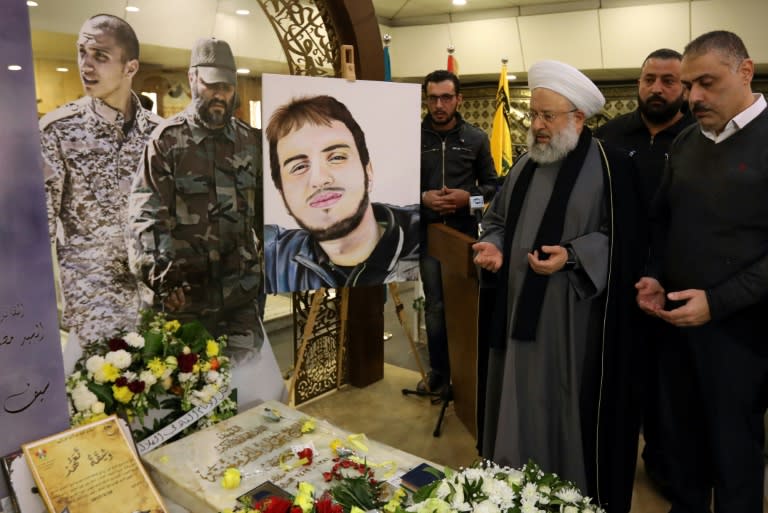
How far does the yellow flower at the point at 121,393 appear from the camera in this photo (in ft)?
6.82

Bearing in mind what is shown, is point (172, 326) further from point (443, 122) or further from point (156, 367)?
point (443, 122)

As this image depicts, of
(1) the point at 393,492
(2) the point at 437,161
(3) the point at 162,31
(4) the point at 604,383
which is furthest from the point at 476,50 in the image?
(1) the point at 393,492

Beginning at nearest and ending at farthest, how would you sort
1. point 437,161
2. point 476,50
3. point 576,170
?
point 576,170
point 437,161
point 476,50

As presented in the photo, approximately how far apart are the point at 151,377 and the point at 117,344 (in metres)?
0.20

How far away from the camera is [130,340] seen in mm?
2215

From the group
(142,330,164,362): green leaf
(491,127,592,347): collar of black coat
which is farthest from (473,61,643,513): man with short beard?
(142,330,164,362): green leaf

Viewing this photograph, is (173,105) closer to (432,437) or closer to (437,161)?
(437,161)

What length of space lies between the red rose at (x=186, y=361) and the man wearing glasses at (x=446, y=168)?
58.8 inches

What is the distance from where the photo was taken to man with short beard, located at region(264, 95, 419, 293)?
2635 mm

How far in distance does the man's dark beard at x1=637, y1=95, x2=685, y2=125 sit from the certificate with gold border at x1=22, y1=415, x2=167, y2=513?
250 centimetres

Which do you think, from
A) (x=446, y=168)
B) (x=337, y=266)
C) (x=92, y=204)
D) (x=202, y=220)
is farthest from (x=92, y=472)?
(x=446, y=168)

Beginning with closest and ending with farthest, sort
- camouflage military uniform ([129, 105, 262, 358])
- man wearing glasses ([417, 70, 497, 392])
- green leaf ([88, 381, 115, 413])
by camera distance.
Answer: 1. green leaf ([88, 381, 115, 413])
2. camouflage military uniform ([129, 105, 262, 358])
3. man wearing glasses ([417, 70, 497, 392])

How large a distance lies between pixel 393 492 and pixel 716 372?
118cm

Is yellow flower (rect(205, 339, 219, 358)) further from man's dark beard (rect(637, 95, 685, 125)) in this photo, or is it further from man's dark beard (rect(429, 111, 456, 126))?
man's dark beard (rect(637, 95, 685, 125))
